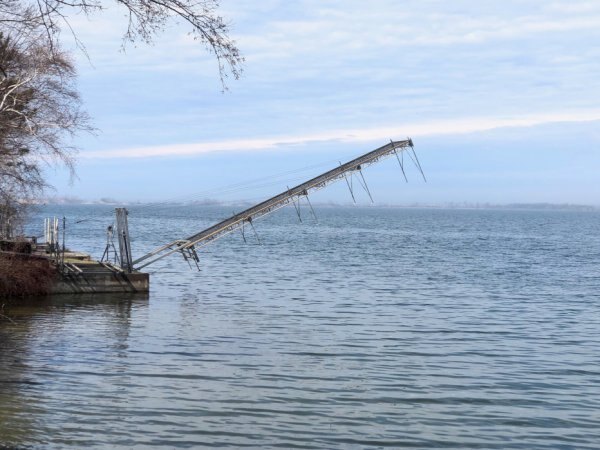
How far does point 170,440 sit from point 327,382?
5763mm

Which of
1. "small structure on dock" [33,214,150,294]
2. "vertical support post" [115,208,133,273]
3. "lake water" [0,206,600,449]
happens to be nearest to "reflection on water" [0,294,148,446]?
"lake water" [0,206,600,449]

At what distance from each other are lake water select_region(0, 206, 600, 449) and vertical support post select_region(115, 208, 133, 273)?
1732 millimetres

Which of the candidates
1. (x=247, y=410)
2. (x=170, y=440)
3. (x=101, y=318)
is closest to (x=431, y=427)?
(x=247, y=410)

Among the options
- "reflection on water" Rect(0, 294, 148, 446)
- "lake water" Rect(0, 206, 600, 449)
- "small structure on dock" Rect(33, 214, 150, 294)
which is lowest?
"lake water" Rect(0, 206, 600, 449)

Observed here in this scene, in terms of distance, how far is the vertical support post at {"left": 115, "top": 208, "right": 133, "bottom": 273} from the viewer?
119 ft

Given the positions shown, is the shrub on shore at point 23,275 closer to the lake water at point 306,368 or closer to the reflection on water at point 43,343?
the reflection on water at point 43,343

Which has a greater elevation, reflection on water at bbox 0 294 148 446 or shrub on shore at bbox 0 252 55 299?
shrub on shore at bbox 0 252 55 299

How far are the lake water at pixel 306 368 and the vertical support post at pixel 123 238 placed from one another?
1732mm

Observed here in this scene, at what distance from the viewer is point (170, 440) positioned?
568 inches

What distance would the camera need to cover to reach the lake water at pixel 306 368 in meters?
15.3

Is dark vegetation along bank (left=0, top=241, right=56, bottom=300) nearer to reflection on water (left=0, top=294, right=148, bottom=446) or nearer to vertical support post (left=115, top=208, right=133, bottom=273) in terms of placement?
reflection on water (left=0, top=294, right=148, bottom=446)

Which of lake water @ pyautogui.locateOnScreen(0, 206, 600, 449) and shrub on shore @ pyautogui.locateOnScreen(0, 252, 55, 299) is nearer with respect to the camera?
lake water @ pyautogui.locateOnScreen(0, 206, 600, 449)

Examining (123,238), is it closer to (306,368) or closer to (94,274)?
(94,274)

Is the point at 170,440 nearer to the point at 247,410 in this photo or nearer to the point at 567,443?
the point at 247,410
